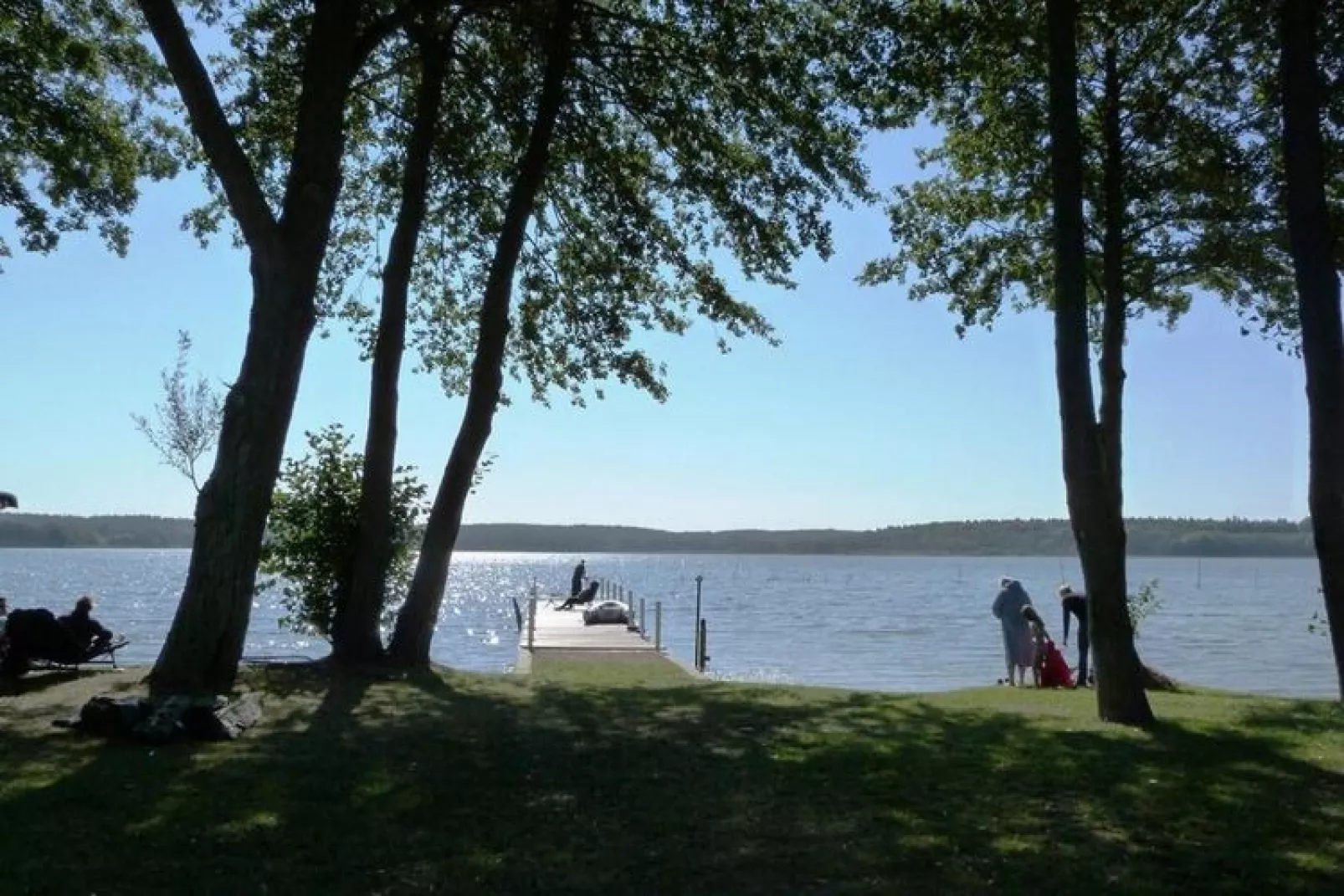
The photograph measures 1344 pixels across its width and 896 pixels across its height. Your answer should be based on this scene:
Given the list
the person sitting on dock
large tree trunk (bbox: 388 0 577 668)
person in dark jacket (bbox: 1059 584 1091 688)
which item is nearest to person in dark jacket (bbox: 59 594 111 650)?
large tree trunk (bbox: 388 0 577 668)

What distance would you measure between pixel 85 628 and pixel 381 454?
3.86m

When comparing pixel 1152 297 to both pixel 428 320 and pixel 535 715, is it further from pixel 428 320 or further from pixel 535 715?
pixel 535 715

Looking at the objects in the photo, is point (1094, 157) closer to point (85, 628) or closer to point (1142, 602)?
point (1142, 602)

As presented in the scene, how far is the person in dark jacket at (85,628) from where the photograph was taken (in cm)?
1421

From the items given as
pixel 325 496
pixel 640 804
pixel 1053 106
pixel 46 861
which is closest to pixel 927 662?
pixel 325 496

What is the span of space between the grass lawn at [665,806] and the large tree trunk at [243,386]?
33.1 inches

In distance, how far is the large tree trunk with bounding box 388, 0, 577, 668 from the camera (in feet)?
49.3

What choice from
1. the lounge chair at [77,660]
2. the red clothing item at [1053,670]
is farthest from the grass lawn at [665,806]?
the red clothing item at [1053,670]

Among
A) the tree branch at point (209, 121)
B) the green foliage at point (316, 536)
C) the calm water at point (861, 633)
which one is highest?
the tree branch at point (209, 121)

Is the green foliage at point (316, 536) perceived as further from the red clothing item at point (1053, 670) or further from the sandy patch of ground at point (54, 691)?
the red clothing item at point (1053, 670)

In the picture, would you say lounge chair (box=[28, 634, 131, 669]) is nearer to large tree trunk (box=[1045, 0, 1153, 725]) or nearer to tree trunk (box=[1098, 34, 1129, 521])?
large tree trunk (box=[1045, 0, 1153, 725])

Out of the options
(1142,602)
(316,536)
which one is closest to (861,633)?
(1142,602)

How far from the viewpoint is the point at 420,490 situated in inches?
668

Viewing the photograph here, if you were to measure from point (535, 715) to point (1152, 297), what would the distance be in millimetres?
12526
